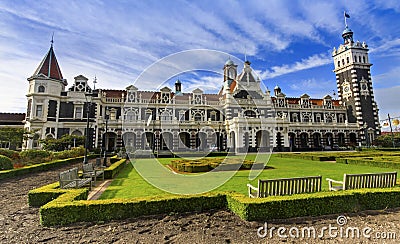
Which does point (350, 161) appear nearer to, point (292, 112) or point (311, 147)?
point (311, 147)

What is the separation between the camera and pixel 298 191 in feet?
23.8

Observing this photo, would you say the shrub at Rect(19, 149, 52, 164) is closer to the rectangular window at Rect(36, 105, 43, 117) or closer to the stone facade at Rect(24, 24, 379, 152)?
the stone facade at Rect(24, 24, 379, 152)

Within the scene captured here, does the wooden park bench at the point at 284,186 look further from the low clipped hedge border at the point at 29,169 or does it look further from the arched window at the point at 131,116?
the arched window at the point at 131,116

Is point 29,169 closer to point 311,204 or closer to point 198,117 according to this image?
point 311,204

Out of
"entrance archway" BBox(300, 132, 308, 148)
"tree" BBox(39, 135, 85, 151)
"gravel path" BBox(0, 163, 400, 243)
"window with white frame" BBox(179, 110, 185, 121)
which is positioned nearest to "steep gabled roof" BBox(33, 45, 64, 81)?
"tree" BBox(39, 135, 85, 151)

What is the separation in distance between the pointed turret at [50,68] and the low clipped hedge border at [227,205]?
37.3 metres

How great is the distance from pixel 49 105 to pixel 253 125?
33.9m

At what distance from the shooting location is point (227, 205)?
7.00 m

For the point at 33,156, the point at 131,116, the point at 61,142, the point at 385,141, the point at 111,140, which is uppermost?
the point at 131,116

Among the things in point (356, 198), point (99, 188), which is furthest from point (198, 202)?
point (99, 188)

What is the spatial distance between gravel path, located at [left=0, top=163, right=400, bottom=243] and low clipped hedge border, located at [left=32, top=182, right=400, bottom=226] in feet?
0.67

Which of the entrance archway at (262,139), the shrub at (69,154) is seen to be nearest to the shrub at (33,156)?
the shrub at (69,154)

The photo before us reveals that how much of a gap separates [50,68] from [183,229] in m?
41.6

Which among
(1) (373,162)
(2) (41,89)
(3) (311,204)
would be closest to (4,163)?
(3) (311,204)
